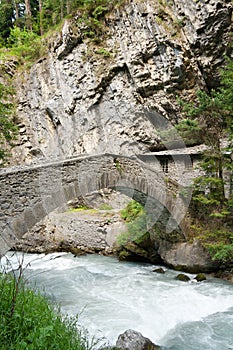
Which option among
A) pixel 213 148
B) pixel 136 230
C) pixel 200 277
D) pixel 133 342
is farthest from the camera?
pixel 136 230

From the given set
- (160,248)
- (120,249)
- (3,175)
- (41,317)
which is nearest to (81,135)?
(120,249)

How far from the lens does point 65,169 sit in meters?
7.11

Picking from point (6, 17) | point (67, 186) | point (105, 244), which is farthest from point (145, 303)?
point (6, 17)

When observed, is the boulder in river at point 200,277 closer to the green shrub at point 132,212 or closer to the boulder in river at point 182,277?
the boulder in river at point 182,277

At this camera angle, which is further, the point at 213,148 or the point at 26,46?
the point at 26,46

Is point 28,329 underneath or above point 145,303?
above

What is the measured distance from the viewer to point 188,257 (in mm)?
8914

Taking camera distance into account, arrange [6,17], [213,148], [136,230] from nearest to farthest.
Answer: [213,148], [136,230], [6,17]

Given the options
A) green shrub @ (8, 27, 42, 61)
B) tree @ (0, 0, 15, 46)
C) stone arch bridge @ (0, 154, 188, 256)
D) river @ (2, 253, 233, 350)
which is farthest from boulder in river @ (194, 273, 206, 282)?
tree @ (0, 0, 15, 46)

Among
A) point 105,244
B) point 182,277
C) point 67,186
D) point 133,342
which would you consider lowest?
point 105,244

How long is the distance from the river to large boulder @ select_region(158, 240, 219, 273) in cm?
28

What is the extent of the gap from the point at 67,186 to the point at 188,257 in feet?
14.4

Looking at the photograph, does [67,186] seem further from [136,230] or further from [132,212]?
[132,212]

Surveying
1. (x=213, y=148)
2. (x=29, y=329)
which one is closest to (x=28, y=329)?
(x=29, y=329)
